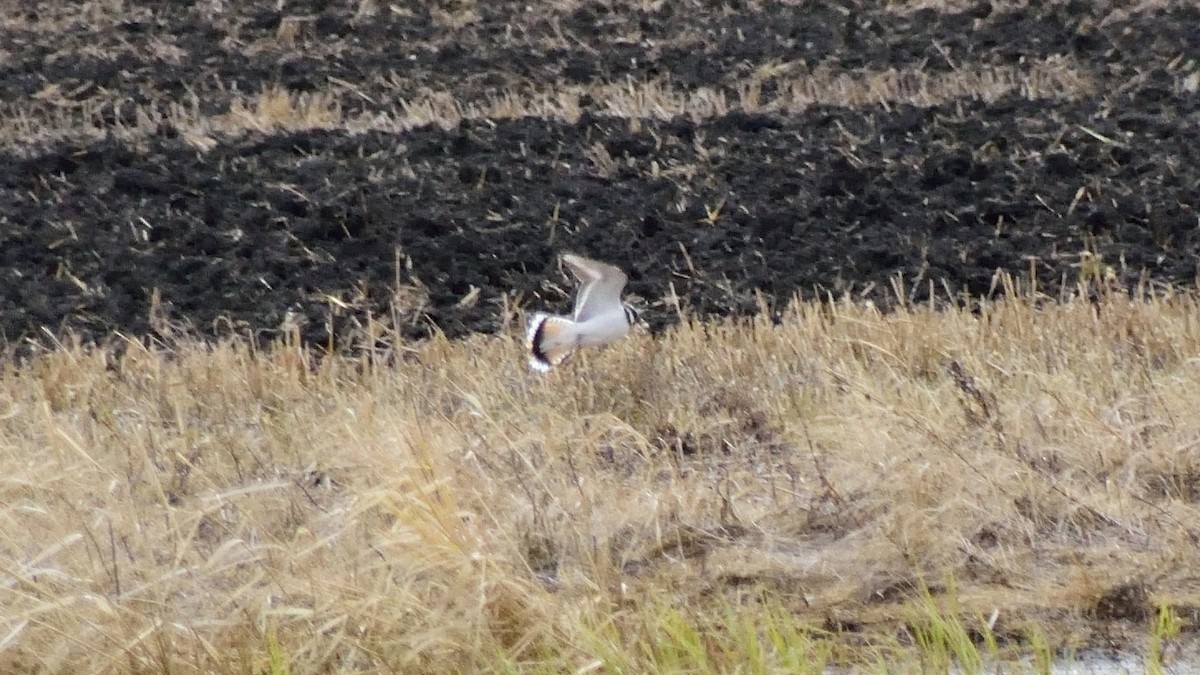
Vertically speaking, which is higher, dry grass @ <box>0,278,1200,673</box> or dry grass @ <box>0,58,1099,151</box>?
dry grass @ <box>0,278,1200,673</box>

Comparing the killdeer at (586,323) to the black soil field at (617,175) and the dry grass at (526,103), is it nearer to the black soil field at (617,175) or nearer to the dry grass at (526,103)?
the black soil field at (617,175)

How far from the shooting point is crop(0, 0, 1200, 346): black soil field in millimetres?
9312

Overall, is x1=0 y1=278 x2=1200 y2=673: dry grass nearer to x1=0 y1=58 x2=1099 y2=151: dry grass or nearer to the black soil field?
the black soil field

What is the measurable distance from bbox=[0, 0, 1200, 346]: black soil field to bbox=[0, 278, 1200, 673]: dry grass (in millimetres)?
1919

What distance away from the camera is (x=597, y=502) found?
5184mm

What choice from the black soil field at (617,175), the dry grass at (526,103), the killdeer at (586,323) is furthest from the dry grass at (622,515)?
the dry grass at (526,103)

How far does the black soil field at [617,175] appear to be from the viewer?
9.31m

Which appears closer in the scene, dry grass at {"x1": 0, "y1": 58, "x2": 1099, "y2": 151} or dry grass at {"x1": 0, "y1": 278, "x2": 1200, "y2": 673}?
dry grass at {"x1": 0, "y1": 278, "x2": 1200, "y2": 673}

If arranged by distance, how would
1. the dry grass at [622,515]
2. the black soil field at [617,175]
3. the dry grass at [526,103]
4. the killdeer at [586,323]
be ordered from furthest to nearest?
the dry grass at [526,103], the black soil field at [617,175], the killdeer at [586,323], the dry grass at [622,515]

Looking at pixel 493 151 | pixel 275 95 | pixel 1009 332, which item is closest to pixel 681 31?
pixel 275 95

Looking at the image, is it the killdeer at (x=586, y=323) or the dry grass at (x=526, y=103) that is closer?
the killdeer at (x=586, y=323)

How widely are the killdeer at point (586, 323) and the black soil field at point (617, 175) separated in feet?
3.83

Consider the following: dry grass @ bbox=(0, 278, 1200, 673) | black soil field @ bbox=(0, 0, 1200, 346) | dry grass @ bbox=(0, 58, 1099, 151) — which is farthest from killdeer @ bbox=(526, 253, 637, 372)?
dry grass @ bbox=(0, 58, 1099, 151)

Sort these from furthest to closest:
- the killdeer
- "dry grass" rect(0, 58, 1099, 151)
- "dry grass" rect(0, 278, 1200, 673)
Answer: "dry grass" rect(0, 58, 1099, 151), the killdeer, "dry grass" rect(0, 278, 1200, 673)
